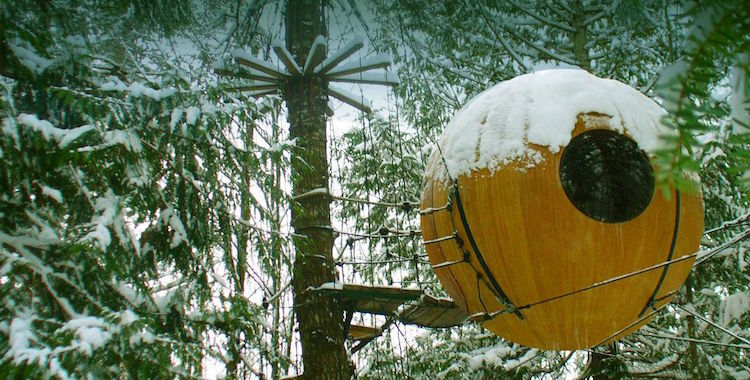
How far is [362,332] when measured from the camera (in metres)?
4.70

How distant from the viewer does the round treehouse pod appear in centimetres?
209

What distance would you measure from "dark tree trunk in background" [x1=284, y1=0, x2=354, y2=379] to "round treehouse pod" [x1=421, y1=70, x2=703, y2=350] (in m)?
1.38

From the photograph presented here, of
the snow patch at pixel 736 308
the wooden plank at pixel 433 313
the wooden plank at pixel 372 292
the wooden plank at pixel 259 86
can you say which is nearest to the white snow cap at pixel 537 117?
the wooden plank at pixel 372 292

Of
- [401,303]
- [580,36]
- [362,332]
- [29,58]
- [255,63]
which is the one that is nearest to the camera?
[29,58]

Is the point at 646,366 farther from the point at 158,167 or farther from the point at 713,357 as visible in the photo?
the point at 158,167

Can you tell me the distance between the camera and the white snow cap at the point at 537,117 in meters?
2.13

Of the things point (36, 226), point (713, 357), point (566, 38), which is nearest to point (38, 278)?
point (36, 226)

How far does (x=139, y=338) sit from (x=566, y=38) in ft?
19.4

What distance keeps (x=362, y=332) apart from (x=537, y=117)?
3.05 m

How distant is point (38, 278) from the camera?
2.14 metres

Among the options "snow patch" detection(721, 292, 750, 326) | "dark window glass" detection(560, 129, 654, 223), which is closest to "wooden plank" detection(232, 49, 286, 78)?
"dark window glass" detection(560, 129, 654, 223)

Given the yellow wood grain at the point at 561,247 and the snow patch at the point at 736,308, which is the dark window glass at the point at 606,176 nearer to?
the yellow wood grain at the point at 561,247

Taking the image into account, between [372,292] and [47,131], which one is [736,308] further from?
[47,131]

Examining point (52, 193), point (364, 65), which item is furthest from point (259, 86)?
point (52, 193)
